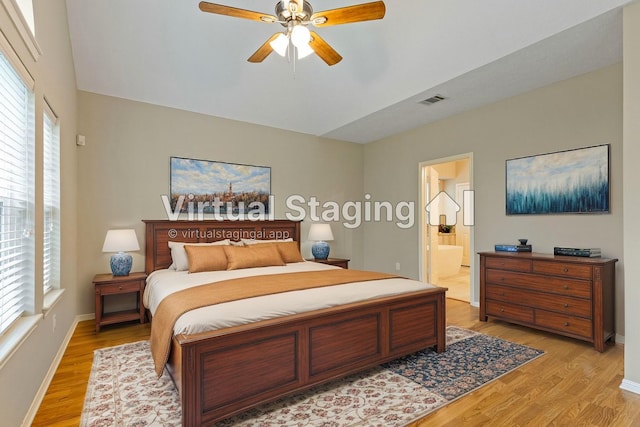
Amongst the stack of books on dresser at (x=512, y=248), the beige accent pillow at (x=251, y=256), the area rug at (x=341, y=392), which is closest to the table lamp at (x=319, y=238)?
the beige accent pillow at (x=251, y=256)

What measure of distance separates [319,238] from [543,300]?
9.71 ft

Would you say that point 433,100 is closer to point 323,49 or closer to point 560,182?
point 560,182

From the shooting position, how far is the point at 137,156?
4.09m

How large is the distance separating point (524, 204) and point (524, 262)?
0.82 metres

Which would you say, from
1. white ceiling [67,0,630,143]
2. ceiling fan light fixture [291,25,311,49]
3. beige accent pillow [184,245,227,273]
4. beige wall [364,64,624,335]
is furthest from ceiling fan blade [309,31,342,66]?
beige wall [364,64,624,335]

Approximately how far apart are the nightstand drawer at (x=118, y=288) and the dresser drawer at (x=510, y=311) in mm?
4026

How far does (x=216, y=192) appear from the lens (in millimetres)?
4613

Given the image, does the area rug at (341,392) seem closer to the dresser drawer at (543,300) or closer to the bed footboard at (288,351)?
the bed footboard at (288,351)

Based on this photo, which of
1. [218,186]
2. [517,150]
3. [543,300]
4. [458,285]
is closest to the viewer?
[543,300]

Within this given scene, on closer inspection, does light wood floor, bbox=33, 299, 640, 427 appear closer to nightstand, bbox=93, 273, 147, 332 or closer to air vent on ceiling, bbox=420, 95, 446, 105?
nightstand, bbox=93, 273, 147, 332

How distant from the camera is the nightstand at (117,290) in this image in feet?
11.3

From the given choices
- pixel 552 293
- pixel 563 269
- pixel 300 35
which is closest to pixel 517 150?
pixel 563 269

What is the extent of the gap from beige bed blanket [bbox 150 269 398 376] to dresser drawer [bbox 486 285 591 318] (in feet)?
4.98

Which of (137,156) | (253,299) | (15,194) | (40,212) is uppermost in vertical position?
(137,156)
